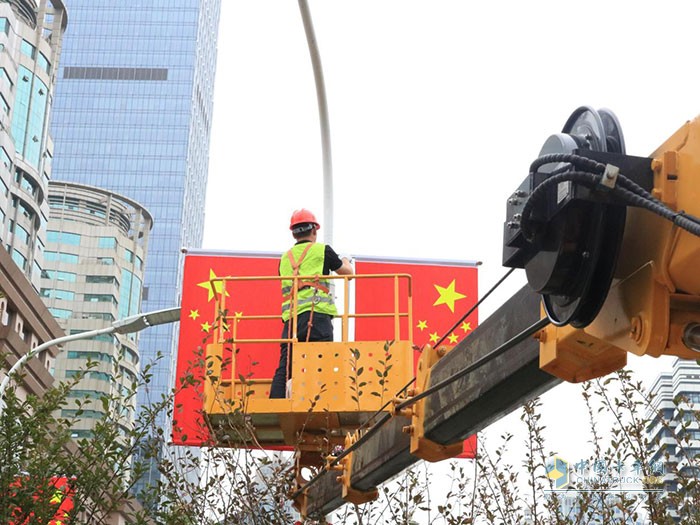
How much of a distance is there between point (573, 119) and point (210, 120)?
174m

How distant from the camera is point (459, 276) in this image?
508 inches

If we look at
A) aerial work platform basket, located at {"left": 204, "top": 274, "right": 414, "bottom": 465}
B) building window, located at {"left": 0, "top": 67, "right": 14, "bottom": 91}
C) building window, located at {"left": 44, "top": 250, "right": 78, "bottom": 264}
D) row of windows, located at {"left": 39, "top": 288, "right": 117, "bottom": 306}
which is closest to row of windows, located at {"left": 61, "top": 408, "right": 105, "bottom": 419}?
aerial work platform basket, located at {"left": 204, "top": 274, "right": 414, "bottom": 465}

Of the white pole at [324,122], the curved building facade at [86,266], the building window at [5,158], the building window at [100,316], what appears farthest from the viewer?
the curved building facade at [86,266]

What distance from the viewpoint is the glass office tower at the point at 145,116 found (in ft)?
495

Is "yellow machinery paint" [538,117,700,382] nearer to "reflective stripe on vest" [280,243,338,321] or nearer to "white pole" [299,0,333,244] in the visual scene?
"reflective stripe on vest" [280,243,338,321]

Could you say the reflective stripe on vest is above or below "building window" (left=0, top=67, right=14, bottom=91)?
below

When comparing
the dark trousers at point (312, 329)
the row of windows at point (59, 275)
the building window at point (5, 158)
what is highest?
the row of windows at point (59, 275)

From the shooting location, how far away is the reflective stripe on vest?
8969mm

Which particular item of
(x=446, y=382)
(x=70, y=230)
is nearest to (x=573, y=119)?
(x=446, y=382)

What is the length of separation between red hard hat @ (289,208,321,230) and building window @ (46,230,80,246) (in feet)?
359

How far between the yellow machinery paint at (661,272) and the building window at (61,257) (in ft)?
382

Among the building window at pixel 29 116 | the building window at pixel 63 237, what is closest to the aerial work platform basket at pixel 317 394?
the building window at pixel 29 116

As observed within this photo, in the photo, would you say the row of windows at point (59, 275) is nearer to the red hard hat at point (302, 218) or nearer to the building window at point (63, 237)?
the building window at point (63, 237)

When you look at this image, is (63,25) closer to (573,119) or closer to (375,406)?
(375,406)
